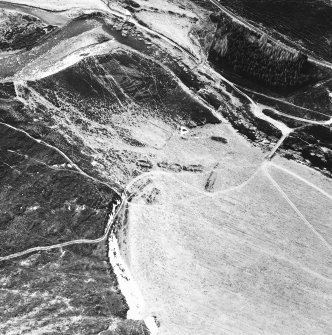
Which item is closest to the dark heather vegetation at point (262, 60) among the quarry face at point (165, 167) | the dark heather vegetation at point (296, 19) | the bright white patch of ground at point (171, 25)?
the quarry face at point (165, 167)

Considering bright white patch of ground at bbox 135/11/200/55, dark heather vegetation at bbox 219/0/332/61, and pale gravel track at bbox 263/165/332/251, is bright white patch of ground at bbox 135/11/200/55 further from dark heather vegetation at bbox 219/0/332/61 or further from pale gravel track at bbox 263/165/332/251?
pale gravel track at bbox 263/165/332/251

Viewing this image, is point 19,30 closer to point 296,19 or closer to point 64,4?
point 64,4

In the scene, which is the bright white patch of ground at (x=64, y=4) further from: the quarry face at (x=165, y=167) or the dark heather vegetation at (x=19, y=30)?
the dark heather vegetation at (x=19, y=30)

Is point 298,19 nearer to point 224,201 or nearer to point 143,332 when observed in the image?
point 224,201

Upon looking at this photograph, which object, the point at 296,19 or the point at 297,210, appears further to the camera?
the point at 296,19

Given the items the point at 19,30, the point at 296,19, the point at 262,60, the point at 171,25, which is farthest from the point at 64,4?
the point at 296,19

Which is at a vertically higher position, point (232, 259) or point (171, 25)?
point (171, 25)

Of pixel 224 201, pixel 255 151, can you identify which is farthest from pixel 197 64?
pixel 224 201
